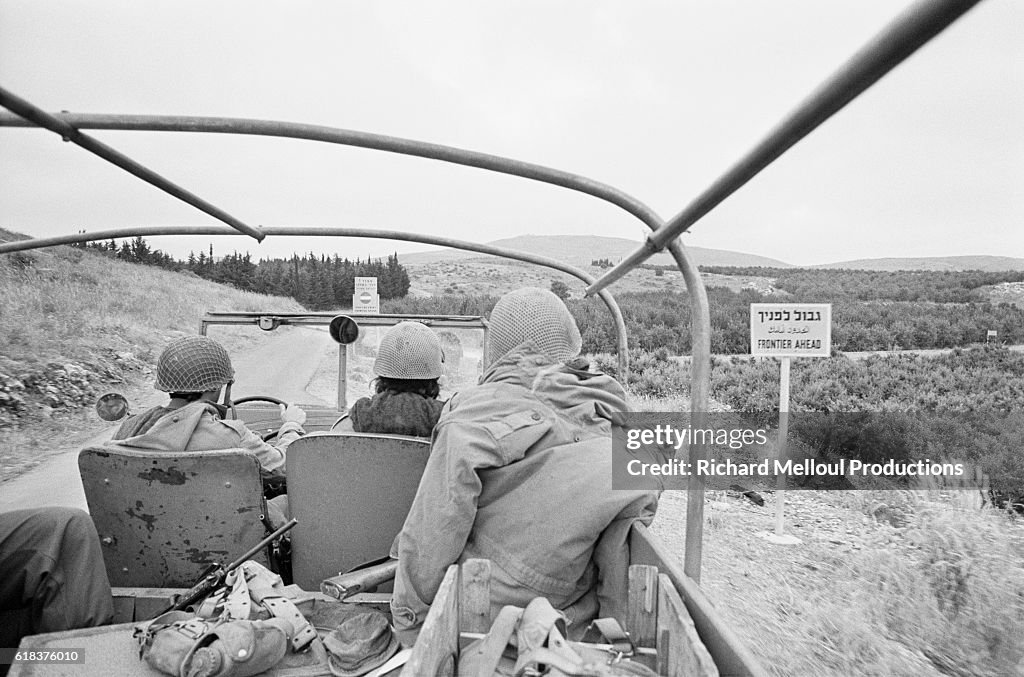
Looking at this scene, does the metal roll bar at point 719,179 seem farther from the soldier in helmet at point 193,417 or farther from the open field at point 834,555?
the open field at point 834,555

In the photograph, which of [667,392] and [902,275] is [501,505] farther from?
[902,275]

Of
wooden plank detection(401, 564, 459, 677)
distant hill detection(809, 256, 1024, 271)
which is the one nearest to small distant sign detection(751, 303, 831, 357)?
wooden plank detection(401, 564, 459, 677)

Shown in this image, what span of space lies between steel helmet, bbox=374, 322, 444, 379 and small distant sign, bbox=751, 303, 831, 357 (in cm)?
494

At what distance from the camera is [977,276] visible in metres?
30.9

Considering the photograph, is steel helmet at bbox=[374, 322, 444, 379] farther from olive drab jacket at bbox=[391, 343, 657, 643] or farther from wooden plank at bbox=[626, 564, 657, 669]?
wooden plank at bbox=[626, 564, 657, 669]

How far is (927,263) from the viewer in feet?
141

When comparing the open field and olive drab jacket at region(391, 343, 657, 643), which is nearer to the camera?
olive drab jacket at region(391, 343, 657, 643)

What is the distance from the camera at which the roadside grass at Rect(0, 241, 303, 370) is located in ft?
57.8

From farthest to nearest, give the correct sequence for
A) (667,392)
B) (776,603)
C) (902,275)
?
(902,275) → (667,392) → (776,603)

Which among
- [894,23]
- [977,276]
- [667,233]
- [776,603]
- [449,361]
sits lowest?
[776,603]

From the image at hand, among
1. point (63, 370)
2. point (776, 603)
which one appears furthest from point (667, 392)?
point (63, 370)

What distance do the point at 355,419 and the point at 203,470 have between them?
34.6 inches

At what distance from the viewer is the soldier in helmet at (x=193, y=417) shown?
2918 millimetres

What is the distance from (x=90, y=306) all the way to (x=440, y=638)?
28.2 metres
